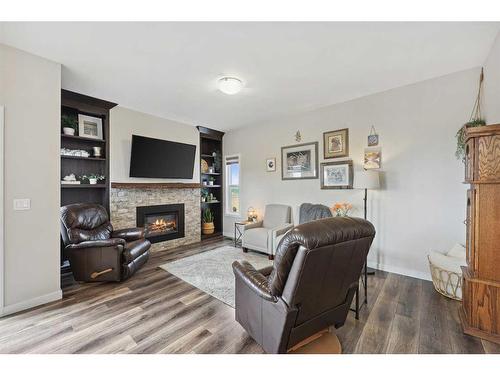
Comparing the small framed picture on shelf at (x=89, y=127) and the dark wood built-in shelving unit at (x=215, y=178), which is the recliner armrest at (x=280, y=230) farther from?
the small framed picture on shelf at (x=89, y=127)

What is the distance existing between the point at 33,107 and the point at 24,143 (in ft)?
1.31

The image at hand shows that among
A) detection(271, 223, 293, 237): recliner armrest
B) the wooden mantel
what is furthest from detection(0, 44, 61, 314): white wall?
detection(271, 223, 293, 237): recliner armrest

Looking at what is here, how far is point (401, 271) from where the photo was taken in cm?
319

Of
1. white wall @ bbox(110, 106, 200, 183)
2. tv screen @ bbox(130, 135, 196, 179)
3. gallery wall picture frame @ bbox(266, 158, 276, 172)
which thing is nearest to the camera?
white wall @ bbox(110, 106, 200, 183)

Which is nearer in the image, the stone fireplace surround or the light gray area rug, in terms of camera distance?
the light gray area rug

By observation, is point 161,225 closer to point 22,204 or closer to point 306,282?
point 22,204

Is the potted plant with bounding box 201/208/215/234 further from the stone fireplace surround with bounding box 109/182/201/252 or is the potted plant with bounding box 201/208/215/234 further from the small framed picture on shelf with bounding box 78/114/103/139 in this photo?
the small framed picture on shelf with bounding box 78/114/103/139

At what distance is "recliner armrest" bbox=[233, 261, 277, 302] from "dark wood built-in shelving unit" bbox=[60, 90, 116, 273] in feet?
9.82

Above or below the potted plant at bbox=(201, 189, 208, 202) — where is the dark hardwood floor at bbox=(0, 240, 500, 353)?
below

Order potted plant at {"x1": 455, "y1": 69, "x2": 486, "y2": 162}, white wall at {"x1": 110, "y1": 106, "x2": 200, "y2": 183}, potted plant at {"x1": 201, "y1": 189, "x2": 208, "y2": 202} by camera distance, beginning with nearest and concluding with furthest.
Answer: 1. potted plant at {"x1": 455, "y1": 69, "x2": 486, "y2": 162}
2. white wall at {"x1": 110, "y1": 106, "x2": 200, "y2": 183}
3. potted plant at {"x1": 201, "y1": 189, "x2": 208, "y2": 202}

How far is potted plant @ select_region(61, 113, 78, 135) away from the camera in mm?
3304
